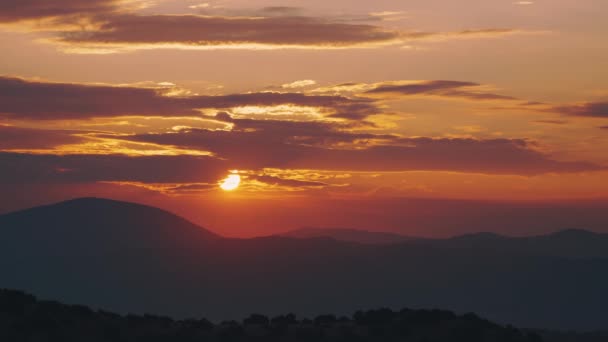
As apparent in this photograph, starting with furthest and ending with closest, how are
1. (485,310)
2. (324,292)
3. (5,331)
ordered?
1. (324,292)
2. (485,310)
3. (5,331)

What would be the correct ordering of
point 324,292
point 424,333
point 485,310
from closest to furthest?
point 424,333 < point 485,310 < point 324,292

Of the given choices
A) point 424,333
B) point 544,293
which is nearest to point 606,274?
point 544,293

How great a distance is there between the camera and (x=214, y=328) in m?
51.2

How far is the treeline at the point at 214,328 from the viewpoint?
47.8m

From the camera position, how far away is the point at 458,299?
188 meters

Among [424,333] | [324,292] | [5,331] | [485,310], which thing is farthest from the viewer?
[324,292]

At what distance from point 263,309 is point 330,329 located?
13682cm

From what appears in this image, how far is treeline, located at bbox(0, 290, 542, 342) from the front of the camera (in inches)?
1884

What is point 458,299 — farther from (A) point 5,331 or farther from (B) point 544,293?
(A) point 5,331

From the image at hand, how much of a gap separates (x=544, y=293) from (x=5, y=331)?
153 meters

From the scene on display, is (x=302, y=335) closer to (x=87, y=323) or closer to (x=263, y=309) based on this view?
(x=87, y=323)

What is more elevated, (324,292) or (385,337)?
(324,292)

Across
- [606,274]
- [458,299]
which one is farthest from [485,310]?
[606,274]

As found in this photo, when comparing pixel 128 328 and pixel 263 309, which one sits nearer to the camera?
pixel 128 328
